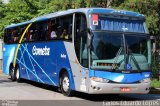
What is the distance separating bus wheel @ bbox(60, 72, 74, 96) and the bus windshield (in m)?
2.11

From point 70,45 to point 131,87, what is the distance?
2808 mm

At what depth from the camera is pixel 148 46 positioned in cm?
1534

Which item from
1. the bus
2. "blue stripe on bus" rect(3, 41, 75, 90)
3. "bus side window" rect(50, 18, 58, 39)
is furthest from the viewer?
"bus side window" rect(50, 18, 58, 39)

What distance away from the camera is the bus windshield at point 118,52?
1445cm

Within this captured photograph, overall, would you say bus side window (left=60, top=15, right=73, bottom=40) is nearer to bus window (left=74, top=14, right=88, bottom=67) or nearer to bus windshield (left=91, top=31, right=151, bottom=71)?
bus window (left=74, top=14, right=88, bottom=67)

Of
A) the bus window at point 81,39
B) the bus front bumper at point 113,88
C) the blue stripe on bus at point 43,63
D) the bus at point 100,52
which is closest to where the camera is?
the bus front bumper at point 113,88

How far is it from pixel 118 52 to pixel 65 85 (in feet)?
9.34

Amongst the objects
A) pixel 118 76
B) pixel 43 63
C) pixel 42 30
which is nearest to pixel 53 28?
pixel 42 30

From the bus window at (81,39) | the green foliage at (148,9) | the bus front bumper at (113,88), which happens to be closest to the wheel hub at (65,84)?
the bus window at (81,39)

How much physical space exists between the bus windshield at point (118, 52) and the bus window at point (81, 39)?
1.49 feet

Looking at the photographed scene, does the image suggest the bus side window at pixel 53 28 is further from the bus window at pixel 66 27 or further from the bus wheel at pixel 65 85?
the bus wheel at pixel 65 85

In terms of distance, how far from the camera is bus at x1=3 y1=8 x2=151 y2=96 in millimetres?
14438

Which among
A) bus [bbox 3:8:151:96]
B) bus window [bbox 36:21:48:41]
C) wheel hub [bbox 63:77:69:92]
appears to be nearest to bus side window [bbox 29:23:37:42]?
bus window [bbox 36:21:48:41]

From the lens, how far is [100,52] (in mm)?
14500
